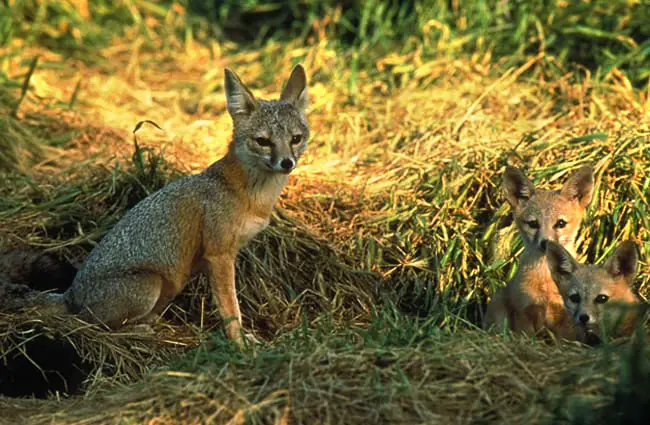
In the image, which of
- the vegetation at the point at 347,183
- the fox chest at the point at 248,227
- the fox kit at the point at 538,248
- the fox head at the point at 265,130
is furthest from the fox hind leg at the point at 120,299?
the fox kit at the point at 538,248

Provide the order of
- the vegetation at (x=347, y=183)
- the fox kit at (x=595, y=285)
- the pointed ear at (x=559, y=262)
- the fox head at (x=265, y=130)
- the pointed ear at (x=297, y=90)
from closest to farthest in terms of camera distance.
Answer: the vegetation at (x=347, y=183)
the fox kit at (x=595, y=285)
the pointed ear at (x=559, y=262)
the fox head at (x=265, y=130)
the pointed ear at (x=297, y=90)

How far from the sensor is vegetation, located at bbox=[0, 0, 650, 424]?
183 inches

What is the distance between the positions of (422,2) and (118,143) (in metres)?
3.43

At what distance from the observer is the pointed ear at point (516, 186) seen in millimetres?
6199

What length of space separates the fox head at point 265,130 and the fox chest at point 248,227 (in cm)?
30

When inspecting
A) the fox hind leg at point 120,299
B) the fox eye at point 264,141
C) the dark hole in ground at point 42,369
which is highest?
the fox eye at point 264,141

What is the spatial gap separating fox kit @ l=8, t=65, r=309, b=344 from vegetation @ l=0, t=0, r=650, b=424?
24cm

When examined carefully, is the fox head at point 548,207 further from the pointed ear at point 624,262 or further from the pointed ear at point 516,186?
the pointed ear at point 624,262

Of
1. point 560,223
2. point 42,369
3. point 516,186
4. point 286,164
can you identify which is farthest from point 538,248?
point 42,369

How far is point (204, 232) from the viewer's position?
6.15 meters

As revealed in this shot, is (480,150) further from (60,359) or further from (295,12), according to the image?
(295,12)

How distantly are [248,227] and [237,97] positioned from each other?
0.77m

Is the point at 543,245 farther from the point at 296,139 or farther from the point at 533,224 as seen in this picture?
the point at 296,139

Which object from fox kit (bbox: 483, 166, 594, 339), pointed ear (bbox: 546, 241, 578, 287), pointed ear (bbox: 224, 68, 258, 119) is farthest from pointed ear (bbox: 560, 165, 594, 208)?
pointed ear (bbox: 224, 68, 258, 119)
